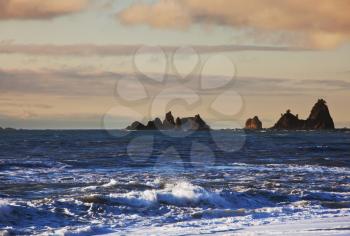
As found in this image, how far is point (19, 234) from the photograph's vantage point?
18.6m

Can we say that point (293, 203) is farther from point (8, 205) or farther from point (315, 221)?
point (8, 205)

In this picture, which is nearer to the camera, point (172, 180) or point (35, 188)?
point (35, 188)

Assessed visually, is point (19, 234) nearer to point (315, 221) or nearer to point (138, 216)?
point (138, 216)

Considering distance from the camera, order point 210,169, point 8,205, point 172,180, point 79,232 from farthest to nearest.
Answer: point 210,169
point 172,180
point 8,205
point 79,232

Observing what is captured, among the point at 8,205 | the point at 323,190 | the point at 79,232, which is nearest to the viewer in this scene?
the point at 79,232

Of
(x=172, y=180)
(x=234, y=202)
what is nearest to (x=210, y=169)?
(x=172, y=180)

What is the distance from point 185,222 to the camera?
67.5 ft

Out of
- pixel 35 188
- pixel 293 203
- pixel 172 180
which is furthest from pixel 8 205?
pixel 172 180

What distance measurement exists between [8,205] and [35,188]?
8.09 metres

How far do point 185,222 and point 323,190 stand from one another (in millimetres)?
10953

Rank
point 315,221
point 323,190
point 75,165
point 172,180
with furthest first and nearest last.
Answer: point 75,165
point 172,180
point 323,190
point 315,221

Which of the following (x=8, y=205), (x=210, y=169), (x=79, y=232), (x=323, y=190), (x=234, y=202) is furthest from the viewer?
(x=210, y=169)

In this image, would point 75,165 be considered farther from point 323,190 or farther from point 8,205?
point 8,205

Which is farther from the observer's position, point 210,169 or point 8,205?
point 210,169
